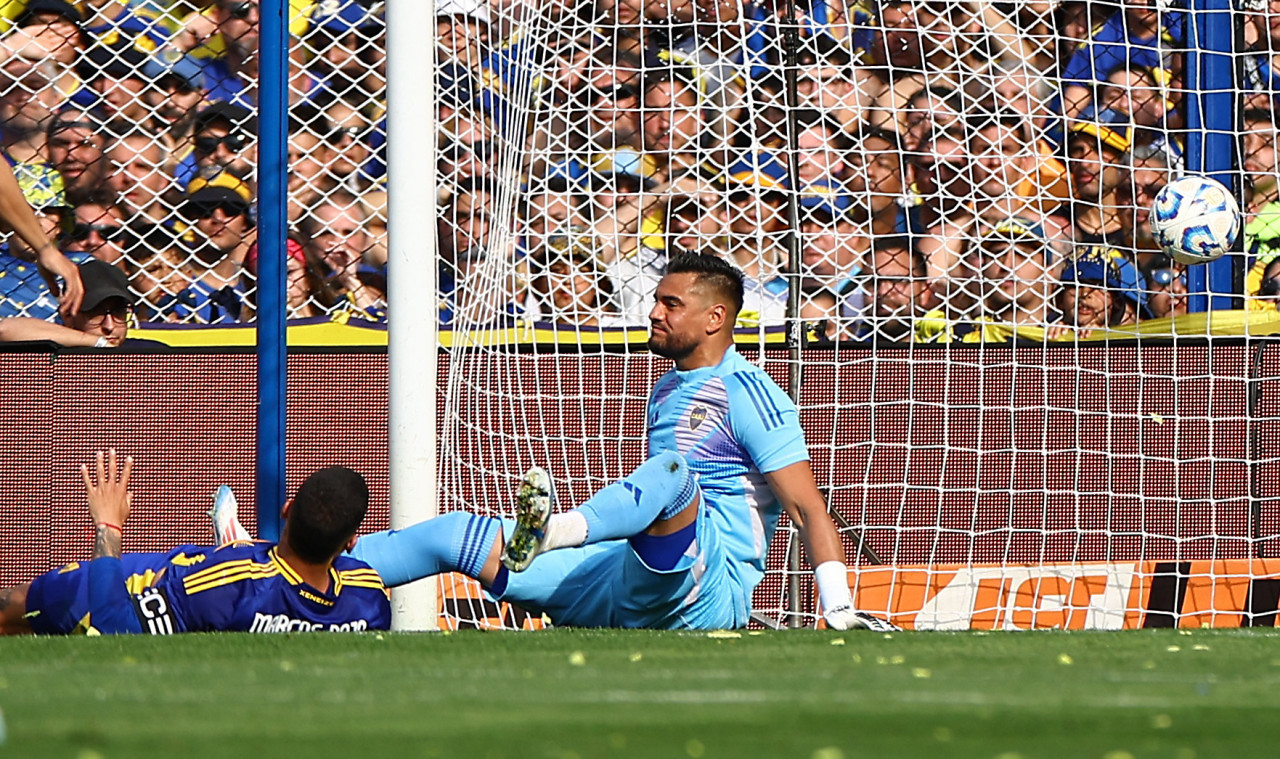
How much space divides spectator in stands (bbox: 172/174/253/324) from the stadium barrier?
686 mm

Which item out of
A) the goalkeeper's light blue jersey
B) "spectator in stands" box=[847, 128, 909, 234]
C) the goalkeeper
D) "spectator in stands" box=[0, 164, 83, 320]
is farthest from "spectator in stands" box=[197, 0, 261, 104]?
the goalkeeper's light blue jersey

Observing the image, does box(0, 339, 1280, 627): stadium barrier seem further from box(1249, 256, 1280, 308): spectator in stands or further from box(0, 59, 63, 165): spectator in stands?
box(0, 59, 63, 165): spectator in stands

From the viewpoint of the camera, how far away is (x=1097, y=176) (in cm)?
686

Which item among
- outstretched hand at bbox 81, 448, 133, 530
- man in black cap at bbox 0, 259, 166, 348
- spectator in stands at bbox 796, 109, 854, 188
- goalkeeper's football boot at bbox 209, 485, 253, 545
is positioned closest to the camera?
outstretched hand at bbox 81, 448, 133, 530

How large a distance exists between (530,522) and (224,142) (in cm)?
363

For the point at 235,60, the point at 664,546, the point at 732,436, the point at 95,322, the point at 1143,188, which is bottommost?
the point at 664,546

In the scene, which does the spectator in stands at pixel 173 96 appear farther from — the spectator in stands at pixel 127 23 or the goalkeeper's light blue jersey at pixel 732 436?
the goalkeeper's light blue jersey at pixel 732 436

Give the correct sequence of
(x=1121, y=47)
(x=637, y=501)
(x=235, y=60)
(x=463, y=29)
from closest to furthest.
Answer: (x=637, y=501)
(x=463, y=29)
(x=1121, y=47)
(x=235, y=60)

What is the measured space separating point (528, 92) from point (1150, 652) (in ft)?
10.1

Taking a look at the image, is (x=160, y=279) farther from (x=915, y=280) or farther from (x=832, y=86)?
(x=915, y=280)

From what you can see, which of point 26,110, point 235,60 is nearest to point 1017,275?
point 235,60

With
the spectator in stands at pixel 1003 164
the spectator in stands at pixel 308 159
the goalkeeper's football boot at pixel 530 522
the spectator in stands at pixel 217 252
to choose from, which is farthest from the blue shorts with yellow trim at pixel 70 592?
the spectator in stands at pixel 1003 164

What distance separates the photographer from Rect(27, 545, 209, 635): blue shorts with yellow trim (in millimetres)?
4203

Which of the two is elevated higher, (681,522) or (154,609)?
(681,522)
